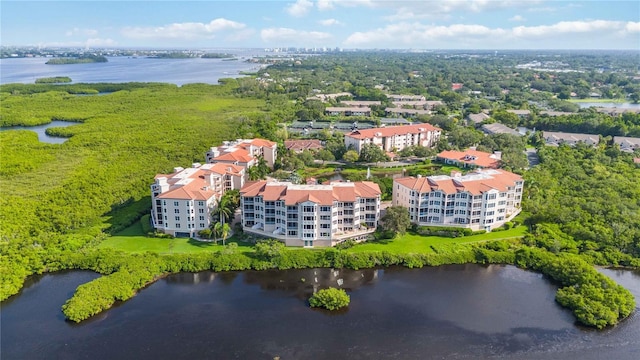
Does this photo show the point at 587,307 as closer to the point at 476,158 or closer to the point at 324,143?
the point at 476,158

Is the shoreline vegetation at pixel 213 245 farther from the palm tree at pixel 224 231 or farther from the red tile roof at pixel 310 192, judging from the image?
the red tile roof at pixel 310 192

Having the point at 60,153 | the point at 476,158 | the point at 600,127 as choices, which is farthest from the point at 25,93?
the point at 600,127

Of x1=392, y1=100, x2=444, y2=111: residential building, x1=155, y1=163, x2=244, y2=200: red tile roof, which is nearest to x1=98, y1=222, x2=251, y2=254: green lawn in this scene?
x1=155, y1=163, x2=244, y2=200: red tile roof

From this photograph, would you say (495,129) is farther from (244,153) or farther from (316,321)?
(316,321)

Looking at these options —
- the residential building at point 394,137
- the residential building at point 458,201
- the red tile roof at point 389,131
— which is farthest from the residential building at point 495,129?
the residential building at point 458,201

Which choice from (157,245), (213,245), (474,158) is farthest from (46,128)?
(474,158)

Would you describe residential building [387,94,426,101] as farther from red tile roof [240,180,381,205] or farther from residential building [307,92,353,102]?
red tile roof [240,180,381,205]
